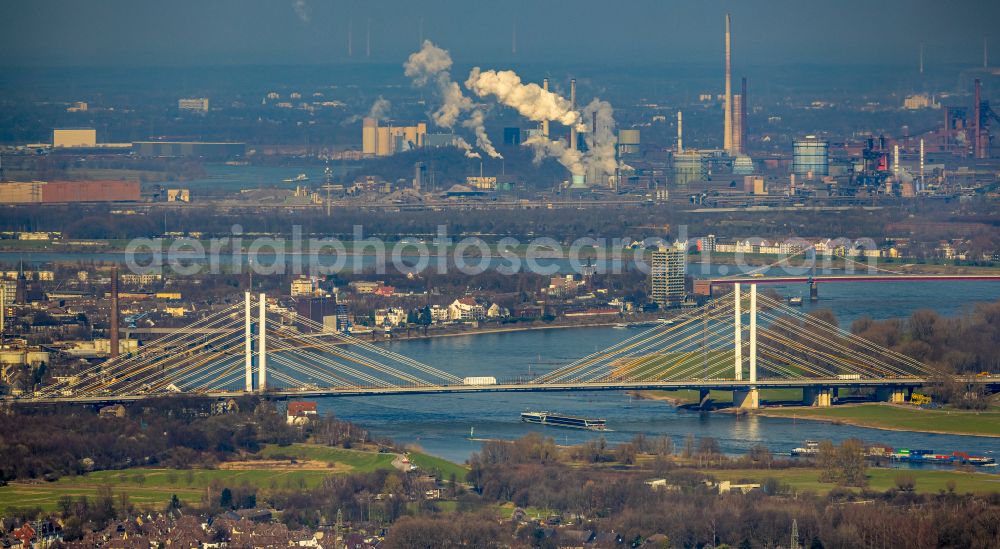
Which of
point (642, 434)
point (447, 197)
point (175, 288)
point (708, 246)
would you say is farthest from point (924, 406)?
point (447, 197)

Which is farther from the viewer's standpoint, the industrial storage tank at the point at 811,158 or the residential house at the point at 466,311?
the industrial storage tank at the point at 811,158

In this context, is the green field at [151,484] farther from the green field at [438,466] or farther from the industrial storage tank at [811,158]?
the industrial storage tank at [811,158]

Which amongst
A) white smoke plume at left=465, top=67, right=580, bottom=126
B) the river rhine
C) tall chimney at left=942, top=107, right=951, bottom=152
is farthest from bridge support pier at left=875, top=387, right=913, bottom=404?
tall chimney at left=942, top=107, right=951, bottom=152

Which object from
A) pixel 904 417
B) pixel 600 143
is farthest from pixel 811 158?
pixel 904 417

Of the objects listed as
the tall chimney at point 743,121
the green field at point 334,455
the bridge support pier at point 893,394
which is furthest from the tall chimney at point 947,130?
the green field at point 334,455

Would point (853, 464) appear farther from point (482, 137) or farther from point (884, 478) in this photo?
point (482, 137)

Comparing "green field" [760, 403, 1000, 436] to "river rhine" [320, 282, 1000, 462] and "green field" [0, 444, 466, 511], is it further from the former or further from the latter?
"green field" [0, 444, 466, 511]
